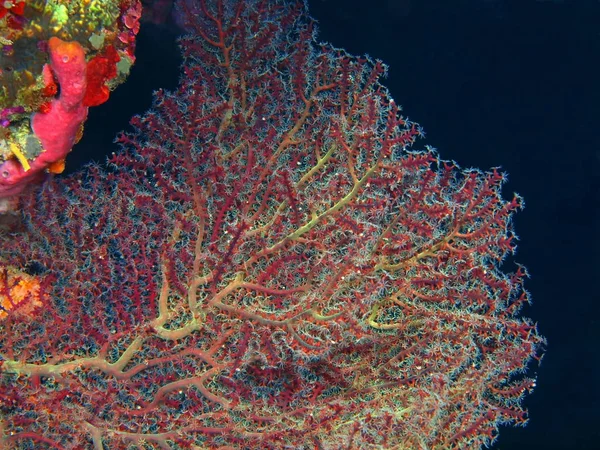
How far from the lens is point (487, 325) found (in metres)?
3.14

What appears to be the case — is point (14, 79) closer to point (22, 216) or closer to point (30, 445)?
point (22, 216)

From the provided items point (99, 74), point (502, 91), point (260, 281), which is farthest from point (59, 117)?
point (502, 91)

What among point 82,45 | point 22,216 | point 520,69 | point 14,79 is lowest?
point 22,216

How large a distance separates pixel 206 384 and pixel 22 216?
1.77 meters

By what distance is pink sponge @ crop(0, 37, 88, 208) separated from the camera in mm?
2475

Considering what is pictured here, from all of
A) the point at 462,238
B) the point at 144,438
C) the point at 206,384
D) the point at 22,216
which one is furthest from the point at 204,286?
the point at 462,238

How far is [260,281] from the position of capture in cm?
284

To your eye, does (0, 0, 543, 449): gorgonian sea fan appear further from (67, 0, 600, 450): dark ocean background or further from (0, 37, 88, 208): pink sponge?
(67, 0, 600, 450): dark ocean background

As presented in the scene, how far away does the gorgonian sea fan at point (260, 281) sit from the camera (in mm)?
2809

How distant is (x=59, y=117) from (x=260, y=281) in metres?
1.53

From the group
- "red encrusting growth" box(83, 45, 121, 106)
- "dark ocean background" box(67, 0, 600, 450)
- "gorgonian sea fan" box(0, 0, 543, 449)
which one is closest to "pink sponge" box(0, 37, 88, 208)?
"red encrusting growth" box(83, 45, 121, 106)

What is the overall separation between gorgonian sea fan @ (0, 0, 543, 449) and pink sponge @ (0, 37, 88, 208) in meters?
0.42

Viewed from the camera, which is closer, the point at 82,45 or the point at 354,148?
the point at 82,45

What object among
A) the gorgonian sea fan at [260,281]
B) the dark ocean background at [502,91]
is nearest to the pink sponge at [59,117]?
the gorgonian sea fan at [260,281]
